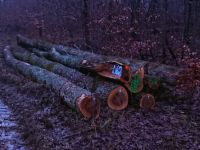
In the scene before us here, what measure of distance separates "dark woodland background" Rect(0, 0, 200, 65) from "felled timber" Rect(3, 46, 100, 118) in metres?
4.56

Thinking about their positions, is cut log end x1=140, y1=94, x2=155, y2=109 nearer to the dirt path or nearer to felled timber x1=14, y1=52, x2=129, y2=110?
felled timber x1=14, y1=52, x2=129, y2=110

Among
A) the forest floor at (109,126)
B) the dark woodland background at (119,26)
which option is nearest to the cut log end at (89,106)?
the forest floor at (109,126)

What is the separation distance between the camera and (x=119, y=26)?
64.6 ft

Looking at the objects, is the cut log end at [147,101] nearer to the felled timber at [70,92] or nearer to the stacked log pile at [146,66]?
the stacked log pile at [146,66]

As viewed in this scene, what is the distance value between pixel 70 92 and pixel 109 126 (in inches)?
76.2

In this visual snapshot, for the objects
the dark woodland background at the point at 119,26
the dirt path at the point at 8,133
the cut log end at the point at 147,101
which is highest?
the dark woodland background at the point at 119,26

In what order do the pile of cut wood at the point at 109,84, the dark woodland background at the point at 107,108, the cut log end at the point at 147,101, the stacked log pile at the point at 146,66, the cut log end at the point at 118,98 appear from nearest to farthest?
the dark woodland background at the point at 107,108, the pile of cut wood at the point at 109,84, the cut log end at the point at 118,98, the cut log end at the point at 147,101, the stacked log pile at the point at 146,66

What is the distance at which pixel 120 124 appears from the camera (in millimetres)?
8969

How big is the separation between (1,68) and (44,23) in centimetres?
1086

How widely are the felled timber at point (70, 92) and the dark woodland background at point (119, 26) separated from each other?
4.56 meters

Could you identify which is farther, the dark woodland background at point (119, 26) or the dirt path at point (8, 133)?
the dark woodland background at point (119, 26)

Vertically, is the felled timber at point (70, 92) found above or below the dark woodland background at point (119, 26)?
below

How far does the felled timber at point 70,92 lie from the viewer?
9.33 meters

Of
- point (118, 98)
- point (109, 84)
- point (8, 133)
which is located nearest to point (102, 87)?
point (109, 84)
